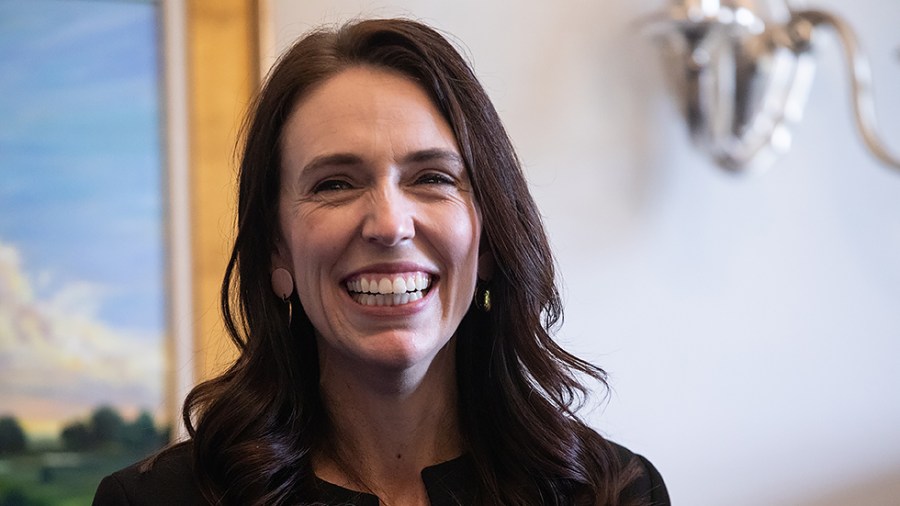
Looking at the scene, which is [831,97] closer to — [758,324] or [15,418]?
[758,324]

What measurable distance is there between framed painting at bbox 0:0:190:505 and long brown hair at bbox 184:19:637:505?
1.47 ft

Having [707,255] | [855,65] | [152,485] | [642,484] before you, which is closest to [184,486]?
[152,485]

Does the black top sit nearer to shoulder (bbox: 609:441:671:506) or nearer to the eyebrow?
shoulder (bbox: 609:441:671:506)

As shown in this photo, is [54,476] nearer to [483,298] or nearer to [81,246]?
[81,246]

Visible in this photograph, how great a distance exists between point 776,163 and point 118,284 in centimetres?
111

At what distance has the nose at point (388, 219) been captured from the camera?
3.44ft

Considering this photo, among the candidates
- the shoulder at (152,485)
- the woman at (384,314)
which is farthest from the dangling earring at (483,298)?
the shoulder at (152,485)

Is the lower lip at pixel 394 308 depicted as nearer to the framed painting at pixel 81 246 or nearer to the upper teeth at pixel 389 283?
the upper teeth at pixel 389 283

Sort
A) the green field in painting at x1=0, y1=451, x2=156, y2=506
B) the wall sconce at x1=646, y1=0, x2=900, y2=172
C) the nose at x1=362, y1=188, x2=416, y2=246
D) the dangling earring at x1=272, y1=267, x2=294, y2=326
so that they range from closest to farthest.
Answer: the nose at x1=362, y1=188, x2=416, y2=246
the dangling earring at x1=272, y1=267, x2=294, y2=326
the green field in painting at x1=0, y1=451, x2=156, y2=506
the wall sconce at x1=646, y1=0, x2=900, y2=172

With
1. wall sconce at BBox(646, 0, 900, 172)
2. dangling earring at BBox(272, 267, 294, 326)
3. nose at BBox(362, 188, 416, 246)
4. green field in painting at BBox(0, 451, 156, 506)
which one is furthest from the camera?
wall sconce at BBox(646, 0, 900, 172)

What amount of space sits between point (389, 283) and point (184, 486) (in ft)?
0.95

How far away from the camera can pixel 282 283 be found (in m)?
1.17

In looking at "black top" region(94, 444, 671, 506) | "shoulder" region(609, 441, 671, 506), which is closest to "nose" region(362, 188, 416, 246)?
"black top" region(94, 444, 671, 506)

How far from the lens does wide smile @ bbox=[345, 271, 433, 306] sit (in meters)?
1.06
